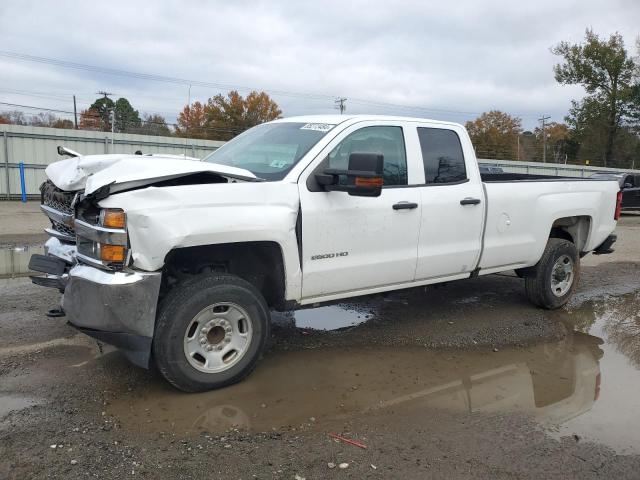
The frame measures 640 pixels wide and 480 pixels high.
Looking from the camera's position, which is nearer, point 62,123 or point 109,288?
point 109,288

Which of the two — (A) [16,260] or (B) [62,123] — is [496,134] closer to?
(B) [62,123]

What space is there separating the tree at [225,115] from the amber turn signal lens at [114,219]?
48323mm

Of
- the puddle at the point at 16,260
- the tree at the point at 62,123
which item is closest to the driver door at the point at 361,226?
the puddle at the point at 16,260

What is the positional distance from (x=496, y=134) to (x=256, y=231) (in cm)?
6829

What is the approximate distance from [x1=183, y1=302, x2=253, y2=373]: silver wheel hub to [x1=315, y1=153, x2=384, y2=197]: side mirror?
1.16m

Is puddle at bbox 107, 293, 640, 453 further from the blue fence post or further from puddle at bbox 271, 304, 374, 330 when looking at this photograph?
the blue fence post

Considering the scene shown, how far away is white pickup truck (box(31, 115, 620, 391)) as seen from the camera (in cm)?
351

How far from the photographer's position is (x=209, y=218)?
363 cm

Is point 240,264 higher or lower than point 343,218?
lower

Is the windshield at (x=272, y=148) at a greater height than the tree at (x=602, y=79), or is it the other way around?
the tree at (x=602, y=79)

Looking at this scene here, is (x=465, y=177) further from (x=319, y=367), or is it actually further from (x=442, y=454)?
(x=442, y=454)

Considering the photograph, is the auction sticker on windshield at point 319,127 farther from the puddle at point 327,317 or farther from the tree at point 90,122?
the tree at point 90,122

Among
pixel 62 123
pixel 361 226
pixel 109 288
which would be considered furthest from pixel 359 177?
pixel 62 123

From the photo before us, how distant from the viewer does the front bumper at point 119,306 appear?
3.46m
